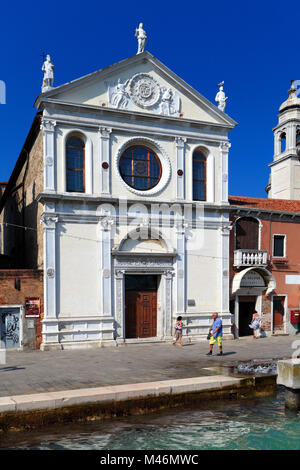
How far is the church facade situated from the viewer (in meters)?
16.9

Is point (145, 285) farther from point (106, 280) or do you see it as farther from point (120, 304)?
point (106, 280)

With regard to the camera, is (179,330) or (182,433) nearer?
(182,433)

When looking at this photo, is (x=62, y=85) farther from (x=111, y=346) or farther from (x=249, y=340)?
Answer: (x=249, y=340)

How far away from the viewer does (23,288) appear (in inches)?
643

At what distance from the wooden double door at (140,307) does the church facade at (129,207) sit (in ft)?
0.14

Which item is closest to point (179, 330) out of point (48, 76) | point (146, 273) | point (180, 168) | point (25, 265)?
point (146, 273)

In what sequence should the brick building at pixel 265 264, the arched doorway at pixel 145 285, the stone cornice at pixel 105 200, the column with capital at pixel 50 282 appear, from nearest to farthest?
the column with capital at pixel 50 282 → the stone cornice at pixel 105 200 → the arched doorway at pixel 145 285 → the brick building at pixel 265 264

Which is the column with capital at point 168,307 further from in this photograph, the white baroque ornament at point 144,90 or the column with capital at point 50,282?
the white baroque ornament at point 144,90

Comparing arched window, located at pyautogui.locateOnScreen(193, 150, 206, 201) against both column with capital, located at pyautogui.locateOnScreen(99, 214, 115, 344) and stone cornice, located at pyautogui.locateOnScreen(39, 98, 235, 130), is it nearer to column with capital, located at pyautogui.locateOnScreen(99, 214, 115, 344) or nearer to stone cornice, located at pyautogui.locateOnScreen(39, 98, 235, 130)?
stone cornice, located at pyautogui.locateOnScreen(39, 98, 235, 130)

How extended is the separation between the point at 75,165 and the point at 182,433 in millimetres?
11664

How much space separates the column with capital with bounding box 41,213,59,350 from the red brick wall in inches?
9.9

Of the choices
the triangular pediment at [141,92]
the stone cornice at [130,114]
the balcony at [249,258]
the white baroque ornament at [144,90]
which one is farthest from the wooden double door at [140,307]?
the white baroque ornament at [144,90]

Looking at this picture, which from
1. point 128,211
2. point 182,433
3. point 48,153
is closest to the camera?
point 182,433

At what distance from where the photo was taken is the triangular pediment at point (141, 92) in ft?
57.5
